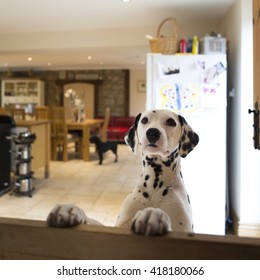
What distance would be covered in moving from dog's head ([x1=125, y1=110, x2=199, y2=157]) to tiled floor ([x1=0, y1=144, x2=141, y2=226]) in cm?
209

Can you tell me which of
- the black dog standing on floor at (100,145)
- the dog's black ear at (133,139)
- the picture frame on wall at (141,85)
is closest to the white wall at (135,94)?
the picture frame on wall at (141,85)

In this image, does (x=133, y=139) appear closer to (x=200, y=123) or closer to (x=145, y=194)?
(x=145, y=194)

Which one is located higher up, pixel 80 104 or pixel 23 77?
pixel 23 77

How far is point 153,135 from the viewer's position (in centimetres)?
103

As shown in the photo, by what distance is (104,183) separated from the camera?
470 centimetres

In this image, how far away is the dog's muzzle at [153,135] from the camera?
3.38ft

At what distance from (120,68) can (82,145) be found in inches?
166

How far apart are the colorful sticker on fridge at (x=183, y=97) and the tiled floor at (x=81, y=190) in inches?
51.9

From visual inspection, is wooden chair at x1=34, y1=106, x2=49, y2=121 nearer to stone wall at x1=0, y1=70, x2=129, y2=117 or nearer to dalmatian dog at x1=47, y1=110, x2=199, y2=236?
stone wall at x1=0, y1=70, x2=129, y2=117

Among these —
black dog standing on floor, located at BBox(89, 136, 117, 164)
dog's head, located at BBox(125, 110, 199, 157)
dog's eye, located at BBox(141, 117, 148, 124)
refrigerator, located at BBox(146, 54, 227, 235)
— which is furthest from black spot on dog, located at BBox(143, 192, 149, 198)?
black dog standing on floor, located at BBox(89, 136, 117, 164)
